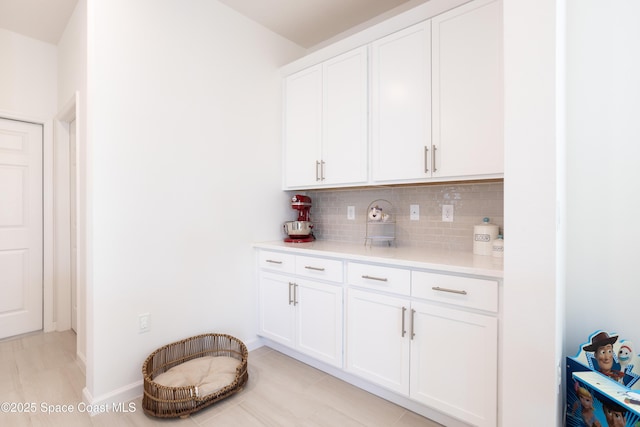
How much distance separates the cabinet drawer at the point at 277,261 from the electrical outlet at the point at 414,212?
1.01m

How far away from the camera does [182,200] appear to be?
2324mm

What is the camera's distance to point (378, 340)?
1.98 meters

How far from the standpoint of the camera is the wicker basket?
1.82m

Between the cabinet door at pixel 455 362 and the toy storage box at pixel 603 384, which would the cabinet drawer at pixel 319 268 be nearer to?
the cabinet door at pixel 455 362

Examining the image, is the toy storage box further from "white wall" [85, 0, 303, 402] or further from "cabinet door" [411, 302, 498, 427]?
"white wall" [85, 0, 303, 402]

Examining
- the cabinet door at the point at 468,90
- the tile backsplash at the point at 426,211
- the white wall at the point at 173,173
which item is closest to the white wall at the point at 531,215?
the cabinet door at the point at 468,90

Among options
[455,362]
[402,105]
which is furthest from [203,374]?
[402,105]

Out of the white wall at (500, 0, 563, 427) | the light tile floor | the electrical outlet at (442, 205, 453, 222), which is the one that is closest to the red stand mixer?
the light tile floor

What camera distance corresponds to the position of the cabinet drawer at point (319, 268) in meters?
2.21

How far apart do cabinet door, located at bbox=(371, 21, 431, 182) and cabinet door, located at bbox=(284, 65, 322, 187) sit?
577 mm

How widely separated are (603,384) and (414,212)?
1.46 metres

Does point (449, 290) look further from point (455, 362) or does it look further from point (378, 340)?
point (378, 340)

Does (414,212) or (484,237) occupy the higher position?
(414,212)

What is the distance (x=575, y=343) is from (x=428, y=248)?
1.00 metres
